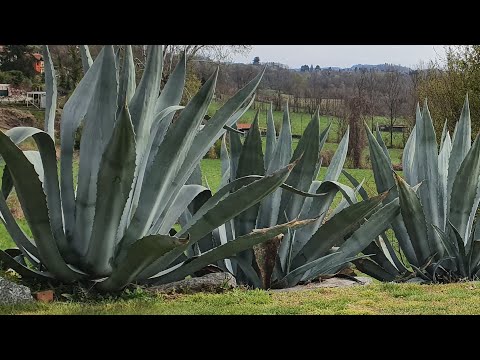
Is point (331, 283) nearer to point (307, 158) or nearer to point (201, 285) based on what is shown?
point (307, 158)

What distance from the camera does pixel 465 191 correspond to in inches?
167

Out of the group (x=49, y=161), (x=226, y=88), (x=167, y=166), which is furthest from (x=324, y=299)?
(x=226, y=88)

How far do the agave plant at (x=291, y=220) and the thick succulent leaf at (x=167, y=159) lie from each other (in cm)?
73

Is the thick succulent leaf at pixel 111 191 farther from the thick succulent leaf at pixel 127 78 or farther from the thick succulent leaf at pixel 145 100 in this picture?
the thick succulent leaf at pixel 127 78

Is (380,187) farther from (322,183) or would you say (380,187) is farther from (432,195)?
(322,183)

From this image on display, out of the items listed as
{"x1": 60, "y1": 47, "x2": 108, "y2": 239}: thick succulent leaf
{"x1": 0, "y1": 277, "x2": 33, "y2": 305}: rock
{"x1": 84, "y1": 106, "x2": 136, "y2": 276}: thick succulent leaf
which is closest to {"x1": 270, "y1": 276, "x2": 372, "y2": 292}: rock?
{"x1": 84, "y1": 106, "x2": 136, "y2": 276}: thick succulent leaf

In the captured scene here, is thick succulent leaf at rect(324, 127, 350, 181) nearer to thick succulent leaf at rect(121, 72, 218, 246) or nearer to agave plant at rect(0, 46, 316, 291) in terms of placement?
agave plant at rect(0, 46, 316, 291)

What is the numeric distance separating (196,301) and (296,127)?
5503 mm

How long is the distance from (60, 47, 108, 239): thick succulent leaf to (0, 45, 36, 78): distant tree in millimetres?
3446

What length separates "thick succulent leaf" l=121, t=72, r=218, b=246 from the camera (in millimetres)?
3051

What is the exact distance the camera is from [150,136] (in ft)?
10.7

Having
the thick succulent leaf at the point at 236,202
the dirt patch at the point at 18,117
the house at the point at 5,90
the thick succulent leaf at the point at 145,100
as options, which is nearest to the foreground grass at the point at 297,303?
the thick succulent leaf at the point at 236,202

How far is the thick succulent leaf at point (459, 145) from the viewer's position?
4.46 meters

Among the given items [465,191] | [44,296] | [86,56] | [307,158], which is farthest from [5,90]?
[465,191]
